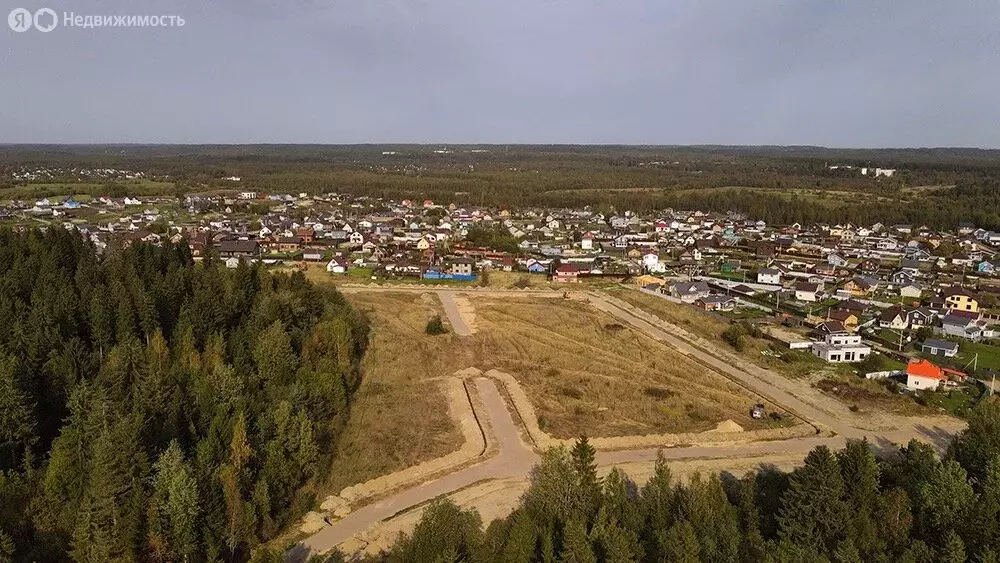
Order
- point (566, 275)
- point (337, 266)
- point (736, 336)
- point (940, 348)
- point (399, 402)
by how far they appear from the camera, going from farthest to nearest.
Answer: point (337, 266), point (566, 275), point (736, 336), point (940, 348), point (399, 402)

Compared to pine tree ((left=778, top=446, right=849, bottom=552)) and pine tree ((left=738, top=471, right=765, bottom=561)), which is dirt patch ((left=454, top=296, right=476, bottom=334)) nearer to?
pine tree ((left=738, top=471, right=765, bottom=561))

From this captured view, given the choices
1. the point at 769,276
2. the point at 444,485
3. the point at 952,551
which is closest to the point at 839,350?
the point at 769,276

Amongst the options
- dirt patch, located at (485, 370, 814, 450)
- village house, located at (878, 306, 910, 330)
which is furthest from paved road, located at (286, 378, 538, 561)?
village house, located at (878, 306, 910, 330)

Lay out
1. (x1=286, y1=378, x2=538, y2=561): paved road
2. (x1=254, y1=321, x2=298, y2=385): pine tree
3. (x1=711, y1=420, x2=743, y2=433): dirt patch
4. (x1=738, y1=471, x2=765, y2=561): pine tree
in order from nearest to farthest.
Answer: (x1=738, y1=471, x2=765, y2=561): pine tree < (x1=286, y1=378, x2=538, y2=561): paved road < (x1=254, y1=321, x2=298, y2=385): pine tree < (x1=711, y1=420, x2=743, y2=433): dirt patch

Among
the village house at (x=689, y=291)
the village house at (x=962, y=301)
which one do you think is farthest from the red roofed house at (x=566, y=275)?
the village house at (x=962, y=301)

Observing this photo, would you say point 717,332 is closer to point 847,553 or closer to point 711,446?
point 711,446

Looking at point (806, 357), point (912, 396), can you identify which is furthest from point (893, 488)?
point (806, 357)

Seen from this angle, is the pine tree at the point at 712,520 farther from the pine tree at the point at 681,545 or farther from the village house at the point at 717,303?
the village house at the point at 717,303
